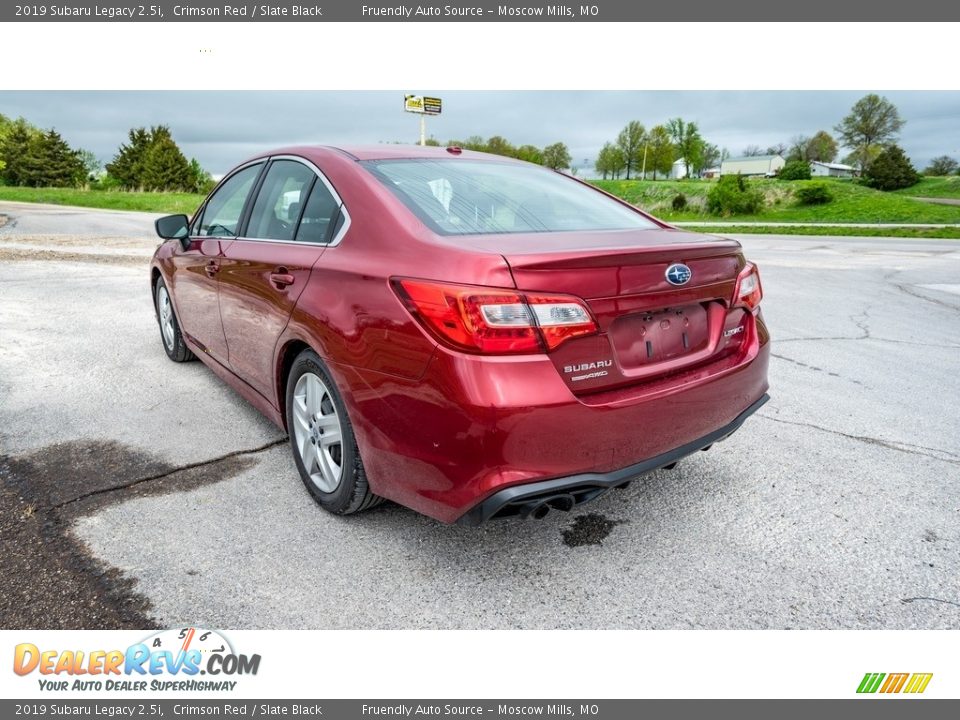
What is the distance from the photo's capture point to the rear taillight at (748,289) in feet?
9.25

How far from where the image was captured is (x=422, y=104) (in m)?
49.7

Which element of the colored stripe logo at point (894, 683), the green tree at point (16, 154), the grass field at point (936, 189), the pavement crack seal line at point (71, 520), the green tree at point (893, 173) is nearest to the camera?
the colored stripe logo at point (894, 683)

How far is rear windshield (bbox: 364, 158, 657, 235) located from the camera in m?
2.63

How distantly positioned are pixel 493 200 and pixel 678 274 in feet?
2.89

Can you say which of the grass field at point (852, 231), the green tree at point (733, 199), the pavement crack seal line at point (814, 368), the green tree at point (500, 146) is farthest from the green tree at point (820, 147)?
the pavement crack seal line at point (814, 368)

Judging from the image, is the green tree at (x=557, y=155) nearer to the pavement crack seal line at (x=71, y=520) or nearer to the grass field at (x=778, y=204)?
the grass field at (x=778, y=204)

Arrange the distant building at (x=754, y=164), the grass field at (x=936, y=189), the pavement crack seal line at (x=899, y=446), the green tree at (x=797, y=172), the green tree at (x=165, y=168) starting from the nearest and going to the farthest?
the pavement crack seal line at (x=899, y=446) < the grass field at (x=936, y=189) < the green tree at (x=797, y=172) < the green tree at (x=165, y=168) < the distant building at (x=754, y=164)

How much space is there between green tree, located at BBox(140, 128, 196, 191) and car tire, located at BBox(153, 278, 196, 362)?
60.4 m

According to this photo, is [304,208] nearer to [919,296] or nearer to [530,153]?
[919,296]

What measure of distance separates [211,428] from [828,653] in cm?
332

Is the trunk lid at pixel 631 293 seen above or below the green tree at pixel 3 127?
below

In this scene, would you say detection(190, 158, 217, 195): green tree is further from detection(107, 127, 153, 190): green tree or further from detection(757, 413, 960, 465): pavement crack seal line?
detection(757, 413, 960, 465): pavement crack seal line

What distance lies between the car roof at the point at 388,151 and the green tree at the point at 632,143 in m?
81.6

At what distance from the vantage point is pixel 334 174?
2.99m
